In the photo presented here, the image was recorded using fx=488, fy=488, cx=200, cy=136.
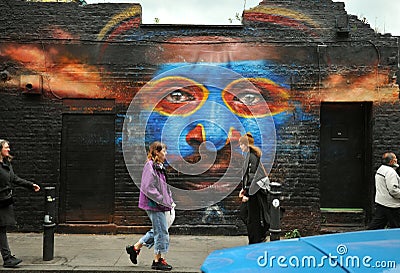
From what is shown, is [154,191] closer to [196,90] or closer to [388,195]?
[196,90]

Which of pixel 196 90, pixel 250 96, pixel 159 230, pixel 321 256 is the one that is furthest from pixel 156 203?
pixel 321 256

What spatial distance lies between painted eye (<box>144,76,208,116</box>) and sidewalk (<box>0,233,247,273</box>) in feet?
8.11

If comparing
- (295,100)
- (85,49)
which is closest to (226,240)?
(295,100)

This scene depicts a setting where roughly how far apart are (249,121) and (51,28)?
435 cm

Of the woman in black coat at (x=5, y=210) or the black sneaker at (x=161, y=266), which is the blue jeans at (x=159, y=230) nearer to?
the black sneaker at (x=161, y=266)

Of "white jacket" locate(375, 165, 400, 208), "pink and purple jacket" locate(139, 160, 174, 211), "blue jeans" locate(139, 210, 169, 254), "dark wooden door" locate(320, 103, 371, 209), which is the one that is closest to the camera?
"pink and purple jacket" locate(139, 160, 174, 211)

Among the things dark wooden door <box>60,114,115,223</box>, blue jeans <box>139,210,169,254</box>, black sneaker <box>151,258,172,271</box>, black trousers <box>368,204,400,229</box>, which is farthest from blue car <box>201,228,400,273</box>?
dark wooden door <box>60,114,115,223</box>

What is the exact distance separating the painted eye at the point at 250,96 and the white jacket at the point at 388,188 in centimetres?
240

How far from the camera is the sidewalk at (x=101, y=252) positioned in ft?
22.9

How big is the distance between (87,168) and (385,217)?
18.2 ft

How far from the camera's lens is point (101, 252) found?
7.99 metres

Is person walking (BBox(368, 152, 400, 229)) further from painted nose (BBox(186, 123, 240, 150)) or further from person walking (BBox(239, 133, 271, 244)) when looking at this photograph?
painted nose (BBox(186, 123, 240, 150))

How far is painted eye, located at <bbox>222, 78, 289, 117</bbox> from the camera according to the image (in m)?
9.59

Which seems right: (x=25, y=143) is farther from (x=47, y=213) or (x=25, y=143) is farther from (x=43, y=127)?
(x=47, y=213)
